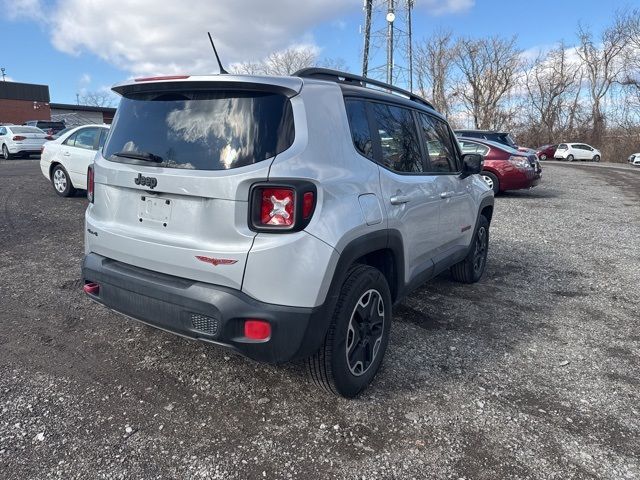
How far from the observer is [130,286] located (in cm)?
278

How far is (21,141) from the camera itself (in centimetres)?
2027

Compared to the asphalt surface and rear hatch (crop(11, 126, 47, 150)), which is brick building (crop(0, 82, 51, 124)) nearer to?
rear hatch (crop(11, 126, 47, 150))

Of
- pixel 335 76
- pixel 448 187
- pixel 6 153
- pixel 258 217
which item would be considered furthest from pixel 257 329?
pixel 6 153

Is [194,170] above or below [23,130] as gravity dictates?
below

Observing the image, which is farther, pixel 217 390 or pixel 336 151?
pixel 217 390

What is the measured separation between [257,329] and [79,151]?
8374 millimetres

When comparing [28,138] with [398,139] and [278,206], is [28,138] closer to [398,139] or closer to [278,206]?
[398,139]

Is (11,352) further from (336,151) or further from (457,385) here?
(457,385)

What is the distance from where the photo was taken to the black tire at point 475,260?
5250 millimetres

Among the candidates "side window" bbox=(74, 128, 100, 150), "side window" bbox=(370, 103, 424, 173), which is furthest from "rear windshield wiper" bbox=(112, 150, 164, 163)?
"side window" bbox=(74, 128, 100, 150)

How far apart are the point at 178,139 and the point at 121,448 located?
167 cm

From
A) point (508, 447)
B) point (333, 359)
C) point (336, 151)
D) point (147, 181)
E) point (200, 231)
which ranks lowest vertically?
point (508, 447)

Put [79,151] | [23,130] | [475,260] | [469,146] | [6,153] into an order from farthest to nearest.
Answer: [6,153] < [23,130] < [469,146] < [79,151] < [475,260]

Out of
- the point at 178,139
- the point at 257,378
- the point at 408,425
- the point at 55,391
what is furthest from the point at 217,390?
the point at 178,139
